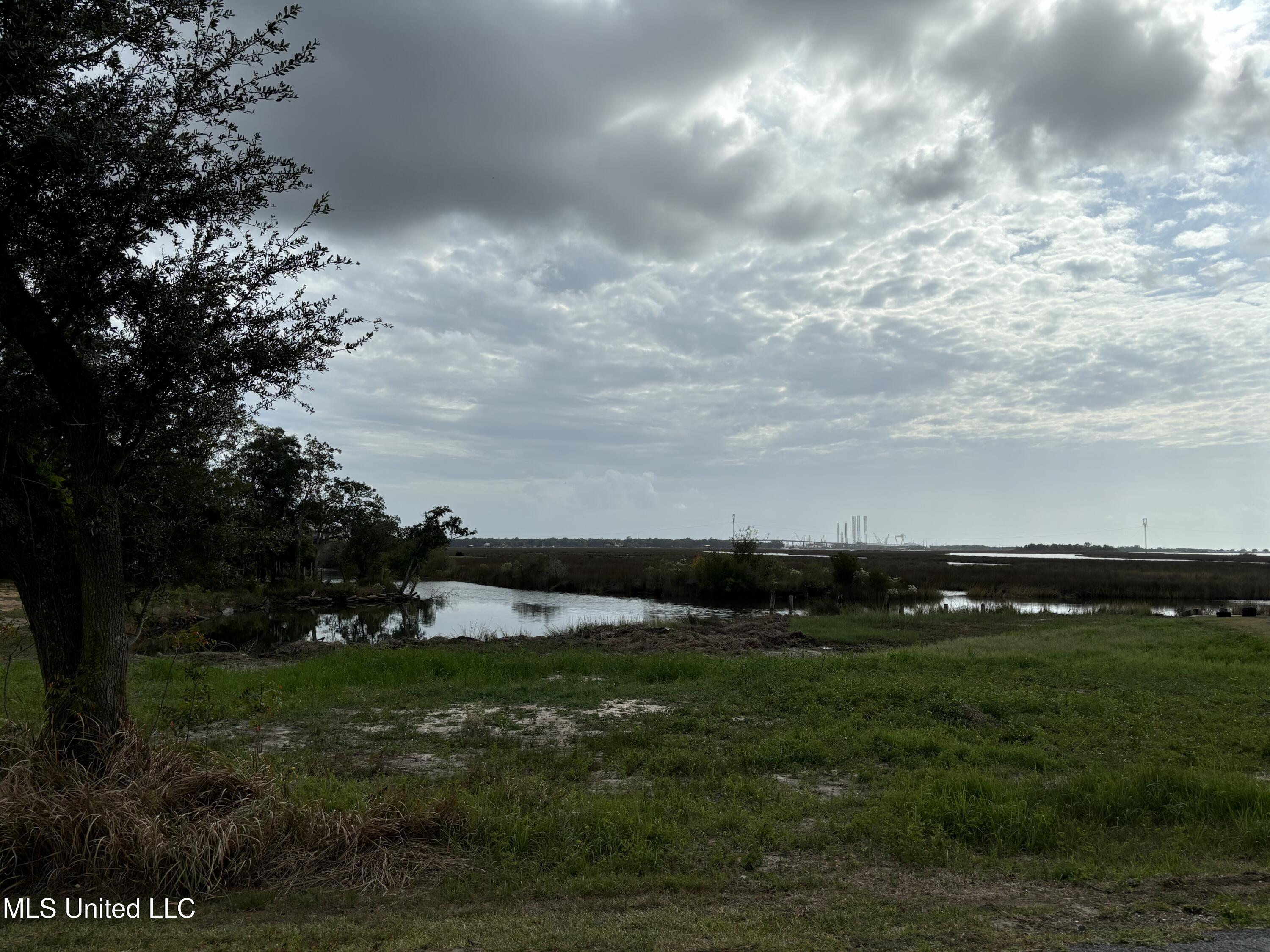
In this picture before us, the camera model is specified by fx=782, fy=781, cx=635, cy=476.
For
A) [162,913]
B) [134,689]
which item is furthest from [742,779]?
[134,689]

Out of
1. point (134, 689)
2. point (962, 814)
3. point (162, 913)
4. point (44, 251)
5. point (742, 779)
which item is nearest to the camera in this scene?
point (162, 913)

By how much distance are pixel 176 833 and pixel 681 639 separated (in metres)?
17.1

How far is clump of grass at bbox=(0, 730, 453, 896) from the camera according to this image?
5.34m

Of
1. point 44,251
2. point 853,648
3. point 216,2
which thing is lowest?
point 853,648

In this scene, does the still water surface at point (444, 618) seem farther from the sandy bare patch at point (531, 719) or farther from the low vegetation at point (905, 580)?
the sandy bare patch at point (531, 719)

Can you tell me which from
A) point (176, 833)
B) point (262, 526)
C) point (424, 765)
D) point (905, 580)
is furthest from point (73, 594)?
point (905, 580)

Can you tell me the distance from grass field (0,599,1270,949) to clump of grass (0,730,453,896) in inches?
12.8

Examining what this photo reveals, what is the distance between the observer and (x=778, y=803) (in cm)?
711

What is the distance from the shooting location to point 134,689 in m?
13.5

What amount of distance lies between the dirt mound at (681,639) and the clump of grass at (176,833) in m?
13.1

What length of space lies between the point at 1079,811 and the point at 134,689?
46.6 feet

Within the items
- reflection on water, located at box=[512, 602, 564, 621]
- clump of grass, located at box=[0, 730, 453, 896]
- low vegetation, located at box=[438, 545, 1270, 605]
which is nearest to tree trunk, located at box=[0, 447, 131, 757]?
clump of grass, located at box=[0, 730, 453, 896]

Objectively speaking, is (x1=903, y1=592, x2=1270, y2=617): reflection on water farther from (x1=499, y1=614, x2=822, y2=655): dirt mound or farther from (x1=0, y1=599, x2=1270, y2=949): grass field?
(x1=0, y1=599, x2=1270, y2=949): grass field

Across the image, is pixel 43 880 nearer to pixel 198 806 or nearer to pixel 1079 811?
pixel 198 806
